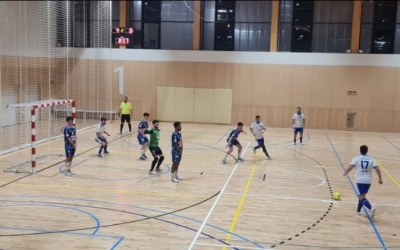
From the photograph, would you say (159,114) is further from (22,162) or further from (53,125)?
(22,162)

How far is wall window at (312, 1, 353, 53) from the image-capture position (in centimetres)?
2709

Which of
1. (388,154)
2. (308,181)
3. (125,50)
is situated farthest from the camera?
(125,50)

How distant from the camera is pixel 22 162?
1477cm

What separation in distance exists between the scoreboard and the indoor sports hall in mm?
98

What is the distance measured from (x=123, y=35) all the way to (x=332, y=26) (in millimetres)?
13239

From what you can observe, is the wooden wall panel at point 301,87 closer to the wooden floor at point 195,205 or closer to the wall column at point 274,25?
the wall column at point 274,25

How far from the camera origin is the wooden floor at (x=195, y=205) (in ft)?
26.7

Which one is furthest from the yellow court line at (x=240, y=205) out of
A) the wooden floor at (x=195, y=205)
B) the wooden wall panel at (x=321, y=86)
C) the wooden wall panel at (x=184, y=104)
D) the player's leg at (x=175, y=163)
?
the wooden wall panel at (x=184, y=104)

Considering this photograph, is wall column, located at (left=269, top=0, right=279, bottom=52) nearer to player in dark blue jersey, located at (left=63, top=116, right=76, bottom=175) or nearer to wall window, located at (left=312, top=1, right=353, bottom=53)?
wall window, located at (left=312, top=1, right=353, bottom=53)

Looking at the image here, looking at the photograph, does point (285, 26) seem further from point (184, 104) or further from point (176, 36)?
point (184, 104)

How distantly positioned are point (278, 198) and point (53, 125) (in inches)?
647

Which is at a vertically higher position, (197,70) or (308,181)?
(197,70)

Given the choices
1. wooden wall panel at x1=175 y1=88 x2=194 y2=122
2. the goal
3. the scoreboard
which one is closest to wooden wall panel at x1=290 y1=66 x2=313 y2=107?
wooden wall panel at x1=175 y1=88 x2=194 y2=122

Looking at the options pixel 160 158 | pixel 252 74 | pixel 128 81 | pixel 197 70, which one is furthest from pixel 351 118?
pixel 160 158
